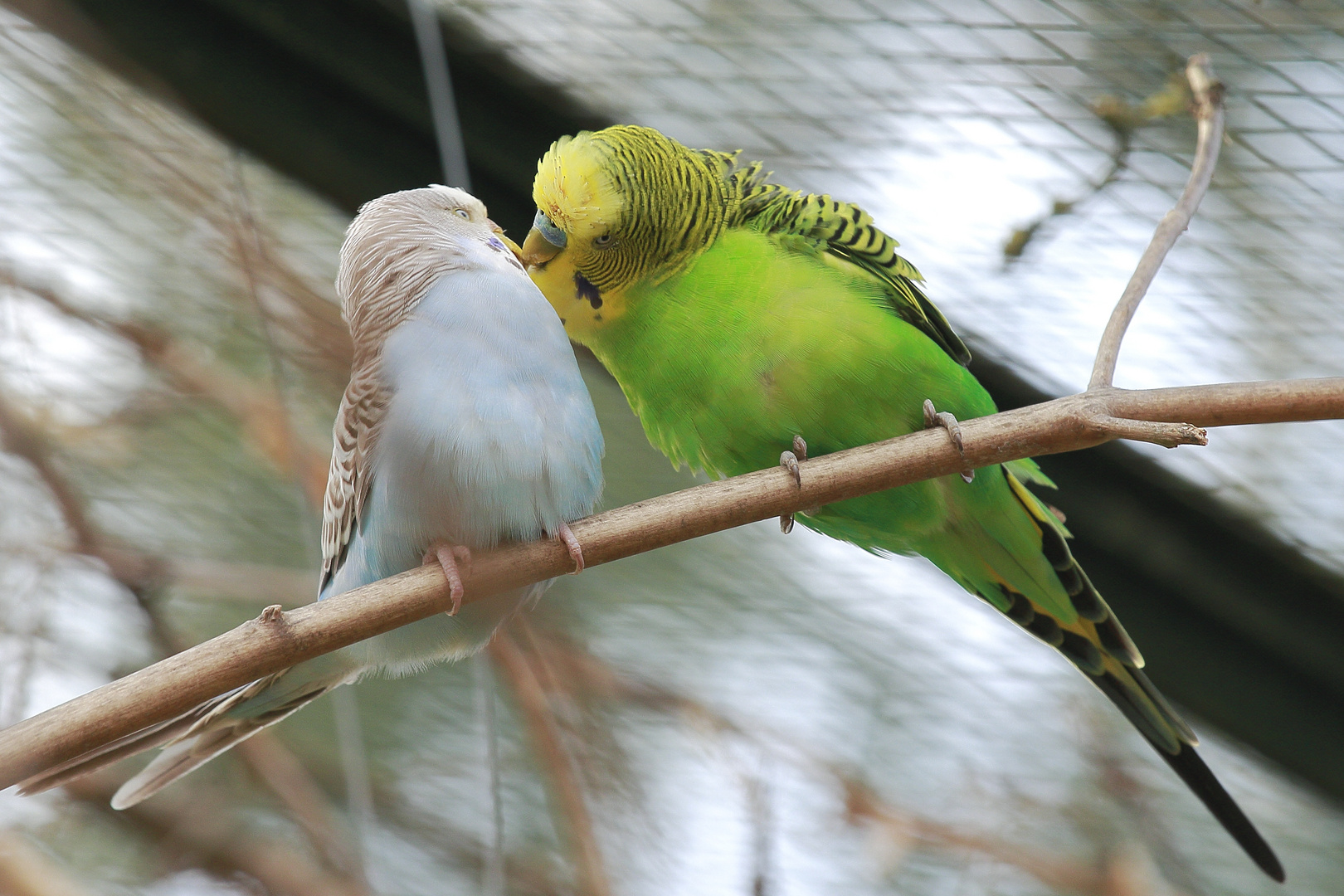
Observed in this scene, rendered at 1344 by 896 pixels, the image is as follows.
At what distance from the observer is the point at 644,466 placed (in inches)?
130

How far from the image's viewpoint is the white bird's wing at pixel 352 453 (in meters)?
1.54

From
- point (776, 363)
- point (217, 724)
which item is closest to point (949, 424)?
point (776, 363)

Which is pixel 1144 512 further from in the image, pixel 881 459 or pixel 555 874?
pixel 555 874

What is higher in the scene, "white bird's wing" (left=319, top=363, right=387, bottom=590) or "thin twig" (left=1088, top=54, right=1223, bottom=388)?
"thin twig" (left=1088, top=54, right=1223, bottom=388)

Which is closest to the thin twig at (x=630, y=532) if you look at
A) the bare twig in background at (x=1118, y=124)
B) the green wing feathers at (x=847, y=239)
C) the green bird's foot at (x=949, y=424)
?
the green bird's foot at (x=949, y=424)

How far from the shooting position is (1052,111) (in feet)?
8.22

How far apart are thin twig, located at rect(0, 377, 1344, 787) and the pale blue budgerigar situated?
0.05 meters

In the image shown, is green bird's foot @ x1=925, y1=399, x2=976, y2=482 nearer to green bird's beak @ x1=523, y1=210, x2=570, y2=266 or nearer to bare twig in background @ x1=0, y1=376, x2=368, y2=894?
green bird's beak @ x1=523, y1=210, x2=570, y2=266

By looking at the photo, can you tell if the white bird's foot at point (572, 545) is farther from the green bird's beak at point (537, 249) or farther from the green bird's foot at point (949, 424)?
the green bird's beak at point (537, 249)

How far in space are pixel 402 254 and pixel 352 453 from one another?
1.10ft

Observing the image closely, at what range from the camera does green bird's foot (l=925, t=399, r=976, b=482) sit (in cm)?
166

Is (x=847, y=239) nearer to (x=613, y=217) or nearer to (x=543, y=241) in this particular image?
(x=613, y=217)

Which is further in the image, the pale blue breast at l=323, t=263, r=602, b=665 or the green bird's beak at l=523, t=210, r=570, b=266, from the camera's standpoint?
the green bird's beak at l=523, t=210, r=570, b=266

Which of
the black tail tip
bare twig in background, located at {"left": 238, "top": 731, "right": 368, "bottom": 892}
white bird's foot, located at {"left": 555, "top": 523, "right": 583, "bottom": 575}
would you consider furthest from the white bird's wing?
the black tail tip
